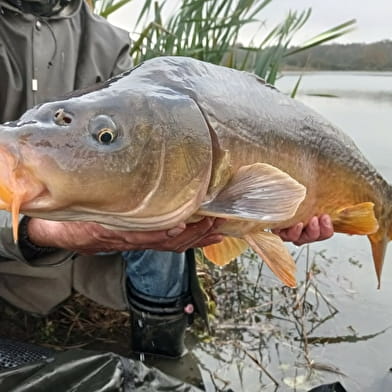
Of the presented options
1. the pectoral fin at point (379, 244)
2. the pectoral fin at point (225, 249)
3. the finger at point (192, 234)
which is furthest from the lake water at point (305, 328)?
the finger at point (192, 234)

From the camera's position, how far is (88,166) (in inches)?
38.1

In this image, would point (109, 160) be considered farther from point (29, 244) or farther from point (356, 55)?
point (356, 55)

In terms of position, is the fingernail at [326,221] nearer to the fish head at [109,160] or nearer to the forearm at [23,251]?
the fish head at [109,160]

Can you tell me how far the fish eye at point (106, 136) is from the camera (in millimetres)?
985

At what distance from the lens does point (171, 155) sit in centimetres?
106

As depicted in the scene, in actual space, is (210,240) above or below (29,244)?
above

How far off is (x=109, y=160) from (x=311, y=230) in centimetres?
66

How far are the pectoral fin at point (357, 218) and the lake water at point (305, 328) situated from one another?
0.43 meters

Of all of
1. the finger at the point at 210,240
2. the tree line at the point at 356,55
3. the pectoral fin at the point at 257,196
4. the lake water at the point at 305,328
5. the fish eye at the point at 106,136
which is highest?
the fish eye at the point at 106,136

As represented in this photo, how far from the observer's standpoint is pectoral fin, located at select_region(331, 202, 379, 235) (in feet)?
4.97

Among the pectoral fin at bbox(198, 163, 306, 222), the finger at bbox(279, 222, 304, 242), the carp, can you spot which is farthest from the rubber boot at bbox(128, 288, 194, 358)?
the pectoral fin at bbox(198, 163, 306, 222)

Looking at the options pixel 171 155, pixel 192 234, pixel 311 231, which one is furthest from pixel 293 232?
pixel 171 155

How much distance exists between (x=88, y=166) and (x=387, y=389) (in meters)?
1.10

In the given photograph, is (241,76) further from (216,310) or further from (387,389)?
(216,310)
